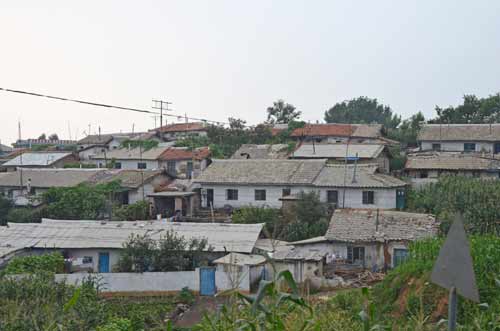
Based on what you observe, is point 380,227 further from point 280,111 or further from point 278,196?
point 280,111

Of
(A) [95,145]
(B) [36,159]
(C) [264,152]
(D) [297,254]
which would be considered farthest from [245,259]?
(A) [95,145]

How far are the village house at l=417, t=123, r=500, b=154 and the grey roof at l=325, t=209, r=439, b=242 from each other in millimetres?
15380

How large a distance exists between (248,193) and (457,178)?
381 inches

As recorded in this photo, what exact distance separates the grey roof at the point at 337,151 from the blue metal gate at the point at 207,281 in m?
14.9

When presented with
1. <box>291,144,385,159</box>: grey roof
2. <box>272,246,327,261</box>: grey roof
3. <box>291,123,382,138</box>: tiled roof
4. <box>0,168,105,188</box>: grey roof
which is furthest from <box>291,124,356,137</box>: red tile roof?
<box>272,246,327,261</box>: grey roof

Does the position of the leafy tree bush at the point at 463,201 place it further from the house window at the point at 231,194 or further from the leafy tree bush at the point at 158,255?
the leafy tree bush at the point at 158,255

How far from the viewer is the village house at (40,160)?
3501 cm

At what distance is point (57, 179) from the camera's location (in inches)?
1092

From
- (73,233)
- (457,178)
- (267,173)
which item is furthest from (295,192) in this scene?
(73,233)

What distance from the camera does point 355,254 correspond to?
57.7 feet

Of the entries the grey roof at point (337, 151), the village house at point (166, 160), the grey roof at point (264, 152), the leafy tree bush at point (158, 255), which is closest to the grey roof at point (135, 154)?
the village house at point (166, 160)

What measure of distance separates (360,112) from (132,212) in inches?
2034

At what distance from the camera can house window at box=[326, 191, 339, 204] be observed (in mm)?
23045

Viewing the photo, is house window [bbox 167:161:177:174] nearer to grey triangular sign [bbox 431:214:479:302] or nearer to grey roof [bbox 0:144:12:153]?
grey roof [bbox 0:144:12:153]
